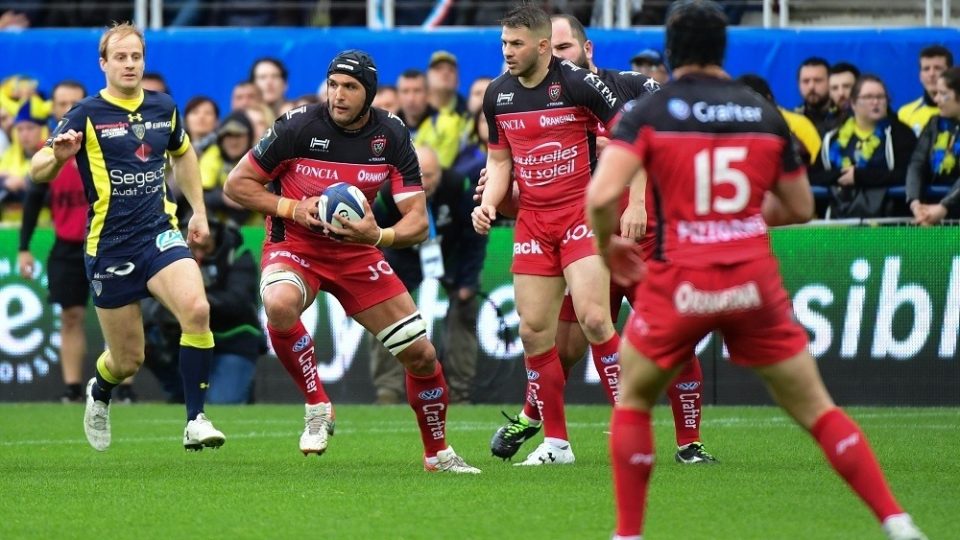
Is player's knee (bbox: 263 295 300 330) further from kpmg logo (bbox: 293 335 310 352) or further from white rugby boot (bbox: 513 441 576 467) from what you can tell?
white rugby boot (bbox: 513 441 576 467)

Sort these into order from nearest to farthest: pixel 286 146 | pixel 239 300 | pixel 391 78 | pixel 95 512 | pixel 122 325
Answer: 1. pixel 95 512
2. pixel 286 146
3. pixel 122 325
4. pixel 239 300
5. pixel 391 78

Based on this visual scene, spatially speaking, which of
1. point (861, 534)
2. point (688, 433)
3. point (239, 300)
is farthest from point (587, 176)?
point (239, 300)

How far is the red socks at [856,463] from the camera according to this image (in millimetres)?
6758

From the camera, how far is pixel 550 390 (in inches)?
411

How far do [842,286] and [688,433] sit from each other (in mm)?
5019

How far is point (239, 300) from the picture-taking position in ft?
53.5

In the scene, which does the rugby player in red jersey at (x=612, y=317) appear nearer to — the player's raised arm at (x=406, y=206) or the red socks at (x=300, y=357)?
the player's raised arm at (x=406, y=206)

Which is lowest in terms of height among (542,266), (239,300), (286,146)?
(239,300)

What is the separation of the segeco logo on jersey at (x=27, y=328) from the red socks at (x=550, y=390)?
783 centimetres

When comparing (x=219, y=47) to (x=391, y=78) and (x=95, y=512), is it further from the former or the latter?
(x=95, y=512)

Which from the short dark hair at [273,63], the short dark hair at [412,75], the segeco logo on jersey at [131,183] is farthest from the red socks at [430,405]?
the short dark hair at [273,63]

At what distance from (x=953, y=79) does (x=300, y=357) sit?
23.6 ft

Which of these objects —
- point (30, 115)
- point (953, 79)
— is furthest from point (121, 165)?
point (30, 115)

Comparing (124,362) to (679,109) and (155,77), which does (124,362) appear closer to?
(679,109)
